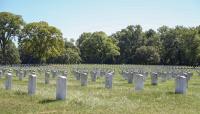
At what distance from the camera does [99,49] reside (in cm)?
13188

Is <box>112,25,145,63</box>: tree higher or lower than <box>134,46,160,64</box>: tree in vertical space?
higher

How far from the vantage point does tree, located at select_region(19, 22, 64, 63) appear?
97.5 metres

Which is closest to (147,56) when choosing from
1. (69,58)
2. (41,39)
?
(69,58)

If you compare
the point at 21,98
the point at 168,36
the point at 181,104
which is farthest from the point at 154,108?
the point at 168,36

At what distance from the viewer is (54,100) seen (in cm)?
1681

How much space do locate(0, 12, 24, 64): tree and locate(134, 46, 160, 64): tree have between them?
37318mm

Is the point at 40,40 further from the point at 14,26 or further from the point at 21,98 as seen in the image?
the point at 21,98

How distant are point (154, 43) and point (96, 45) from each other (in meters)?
18.1

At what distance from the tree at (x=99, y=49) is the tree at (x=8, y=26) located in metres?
32.9

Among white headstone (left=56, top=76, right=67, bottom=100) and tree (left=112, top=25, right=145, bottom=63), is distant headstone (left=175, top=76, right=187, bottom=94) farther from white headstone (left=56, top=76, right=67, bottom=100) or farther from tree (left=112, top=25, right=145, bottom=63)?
tree (left=112, top=25, right=145, bottom=63)

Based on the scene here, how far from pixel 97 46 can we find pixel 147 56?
16960 mm

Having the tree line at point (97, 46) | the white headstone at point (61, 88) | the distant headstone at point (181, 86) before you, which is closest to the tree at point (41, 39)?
the tree line at point (97, 46)

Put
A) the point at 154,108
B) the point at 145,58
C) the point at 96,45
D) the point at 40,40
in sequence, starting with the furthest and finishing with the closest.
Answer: the point at 96,45
the point at 145,58
the point at 40,40
the point at 154,108

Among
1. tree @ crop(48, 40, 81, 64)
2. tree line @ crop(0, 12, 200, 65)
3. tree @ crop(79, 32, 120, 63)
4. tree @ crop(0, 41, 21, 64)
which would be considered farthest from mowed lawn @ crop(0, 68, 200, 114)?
tree @ crop(79, 32, 120, 63)
